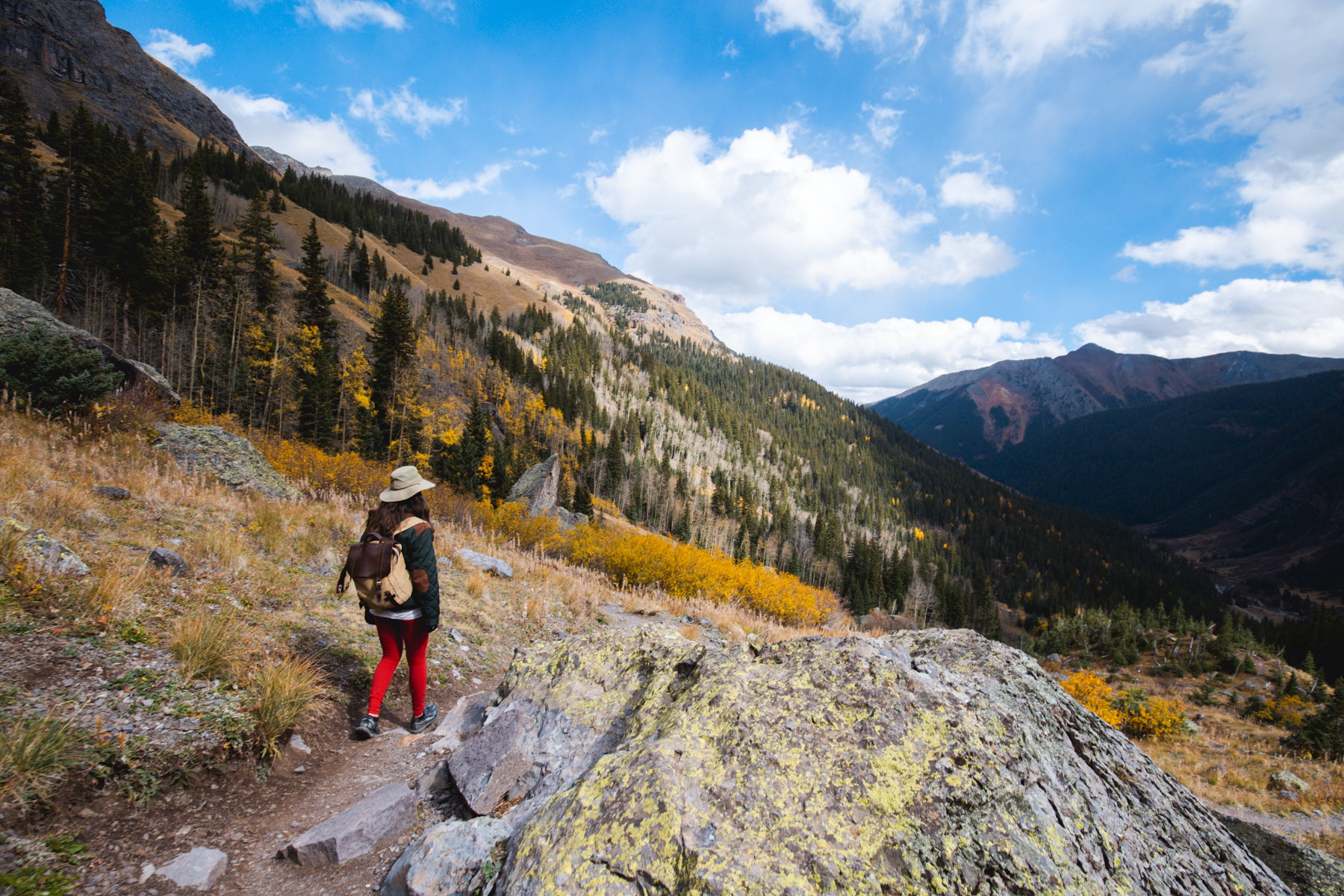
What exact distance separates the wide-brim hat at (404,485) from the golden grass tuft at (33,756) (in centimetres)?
235

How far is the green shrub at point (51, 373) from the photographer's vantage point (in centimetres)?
991

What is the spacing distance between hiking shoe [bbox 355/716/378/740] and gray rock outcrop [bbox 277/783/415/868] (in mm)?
994

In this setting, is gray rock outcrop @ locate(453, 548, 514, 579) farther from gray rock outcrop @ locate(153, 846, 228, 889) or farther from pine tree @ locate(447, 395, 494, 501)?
pine tree @ locate(447, 395, 494, 501)

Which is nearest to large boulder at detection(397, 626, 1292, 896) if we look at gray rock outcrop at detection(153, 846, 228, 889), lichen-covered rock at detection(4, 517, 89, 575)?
gray rock outcrop at detection(153, 846, 228, 889)

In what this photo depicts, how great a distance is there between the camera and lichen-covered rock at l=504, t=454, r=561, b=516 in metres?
34.7

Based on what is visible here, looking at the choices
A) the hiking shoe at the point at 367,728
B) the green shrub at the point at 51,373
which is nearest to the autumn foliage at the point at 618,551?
the green shrub at the point at 51,373

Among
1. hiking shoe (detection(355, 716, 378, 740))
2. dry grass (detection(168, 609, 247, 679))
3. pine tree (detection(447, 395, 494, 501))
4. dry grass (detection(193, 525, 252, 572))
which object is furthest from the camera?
pine tree (detection(447, 395, 494, 501))

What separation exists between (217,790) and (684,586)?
13520 mm

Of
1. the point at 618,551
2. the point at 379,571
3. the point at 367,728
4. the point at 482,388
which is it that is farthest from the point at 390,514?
the point at 482,388

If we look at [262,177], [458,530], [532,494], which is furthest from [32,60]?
[458,530]

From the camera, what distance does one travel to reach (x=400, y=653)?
15.9 ft

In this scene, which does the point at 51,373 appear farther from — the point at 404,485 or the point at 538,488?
the point at 538,488

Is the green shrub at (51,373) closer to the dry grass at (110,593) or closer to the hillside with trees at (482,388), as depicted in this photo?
the dry grass at (110,593)

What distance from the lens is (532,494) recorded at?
3509cm
